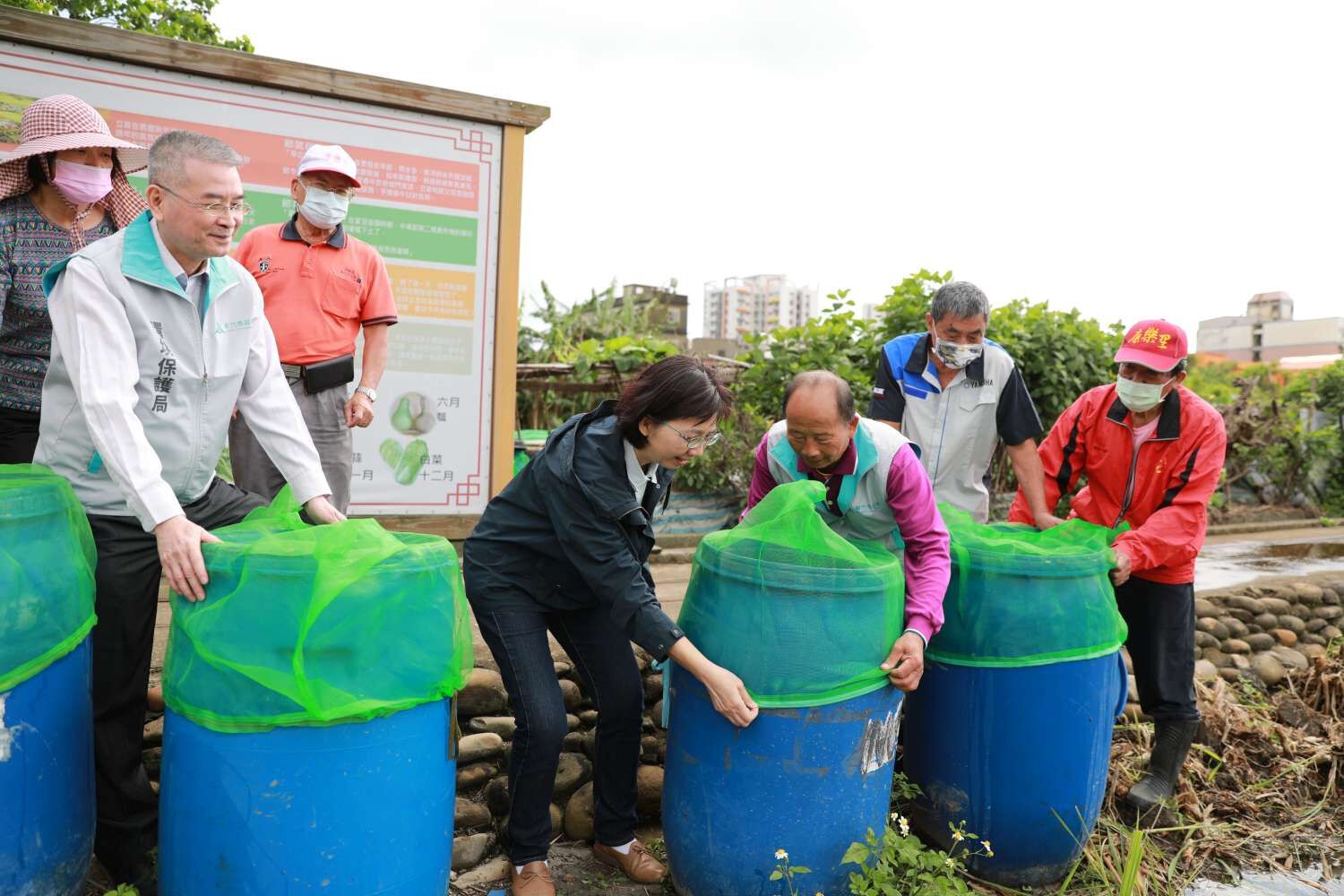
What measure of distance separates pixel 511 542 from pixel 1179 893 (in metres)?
2.55

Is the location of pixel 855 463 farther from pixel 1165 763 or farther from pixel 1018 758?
pixel 1165 763

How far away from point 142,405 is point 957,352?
2.71 metres

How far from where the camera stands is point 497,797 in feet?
10.0

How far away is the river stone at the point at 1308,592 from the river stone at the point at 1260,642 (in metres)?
0.94

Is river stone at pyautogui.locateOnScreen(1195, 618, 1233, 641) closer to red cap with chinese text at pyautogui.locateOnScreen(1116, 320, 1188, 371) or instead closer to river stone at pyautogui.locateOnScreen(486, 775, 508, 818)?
red cap with chinese text at pyautogui.locateOnScreen(1116, 320, 1188, 371)

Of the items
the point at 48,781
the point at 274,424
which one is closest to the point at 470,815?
the point at 48,781

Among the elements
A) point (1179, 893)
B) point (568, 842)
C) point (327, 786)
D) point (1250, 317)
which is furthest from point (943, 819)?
point (1250, 317)

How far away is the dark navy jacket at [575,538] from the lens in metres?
2.38

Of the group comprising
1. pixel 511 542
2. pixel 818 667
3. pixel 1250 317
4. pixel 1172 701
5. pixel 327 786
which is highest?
pixel 1250 317

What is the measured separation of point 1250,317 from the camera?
57.5m

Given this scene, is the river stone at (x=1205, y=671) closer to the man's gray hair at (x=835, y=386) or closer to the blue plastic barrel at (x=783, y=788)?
the blue plastic barrel at (x=783, y=788)

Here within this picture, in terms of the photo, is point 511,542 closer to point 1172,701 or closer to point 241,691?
point 241,691

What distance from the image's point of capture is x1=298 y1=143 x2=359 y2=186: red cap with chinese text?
137 inches

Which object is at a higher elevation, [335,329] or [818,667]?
[335,329]
